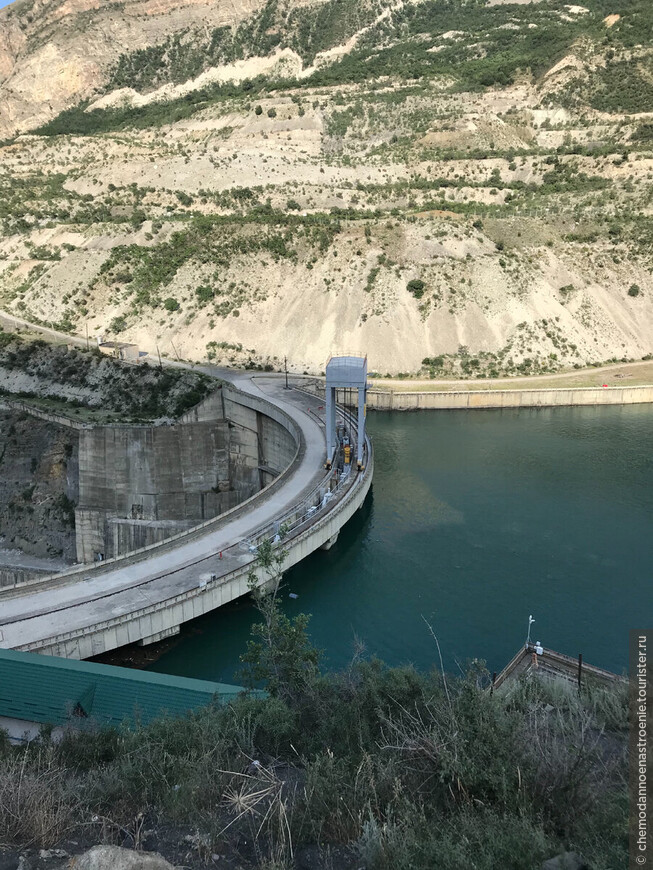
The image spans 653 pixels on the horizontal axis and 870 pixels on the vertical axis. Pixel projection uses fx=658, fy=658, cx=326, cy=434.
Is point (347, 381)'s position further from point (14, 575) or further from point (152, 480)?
point (14, 575)

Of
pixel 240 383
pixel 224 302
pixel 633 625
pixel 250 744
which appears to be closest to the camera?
pixel 250 744

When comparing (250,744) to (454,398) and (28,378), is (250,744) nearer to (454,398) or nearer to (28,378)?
(454,398)

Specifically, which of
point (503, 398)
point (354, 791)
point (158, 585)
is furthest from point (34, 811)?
point (503, 398)

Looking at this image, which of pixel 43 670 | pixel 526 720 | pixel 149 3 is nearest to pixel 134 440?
pixel 43 670

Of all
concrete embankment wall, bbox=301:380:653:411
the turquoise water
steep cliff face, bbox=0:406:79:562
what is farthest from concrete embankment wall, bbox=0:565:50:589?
concrete embankment wall, bbox=301:380:653:411

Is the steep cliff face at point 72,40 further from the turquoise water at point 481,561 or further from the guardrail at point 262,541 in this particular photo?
the guardrail at point 262,541

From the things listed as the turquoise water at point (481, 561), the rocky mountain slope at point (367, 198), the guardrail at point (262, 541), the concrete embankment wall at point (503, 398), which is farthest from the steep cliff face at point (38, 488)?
the concrete embankment wall at point (503, 398)
